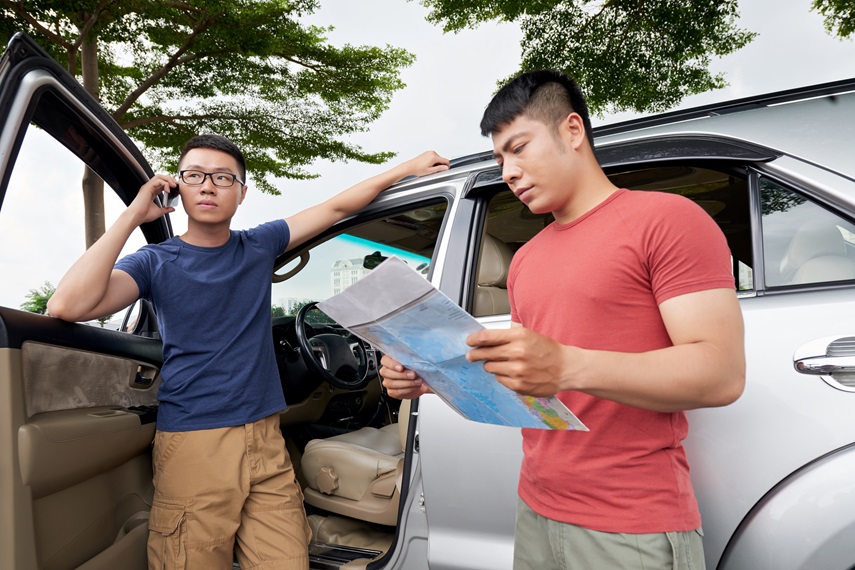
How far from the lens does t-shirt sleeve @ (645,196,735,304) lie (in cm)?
108

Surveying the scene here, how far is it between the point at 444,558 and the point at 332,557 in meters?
0.74

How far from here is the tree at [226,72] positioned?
9.72 m

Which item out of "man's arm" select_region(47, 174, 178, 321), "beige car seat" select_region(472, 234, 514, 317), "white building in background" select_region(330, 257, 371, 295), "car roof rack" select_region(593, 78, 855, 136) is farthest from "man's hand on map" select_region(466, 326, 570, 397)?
"white building in background" select_region(330, 257, 371, 295)

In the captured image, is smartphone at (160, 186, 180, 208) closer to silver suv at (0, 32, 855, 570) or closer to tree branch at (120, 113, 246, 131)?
silver suv at (0, 32, 855, 570)

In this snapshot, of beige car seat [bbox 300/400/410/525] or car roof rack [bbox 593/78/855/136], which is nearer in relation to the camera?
car roof rack [bbox 593/78/855/136]

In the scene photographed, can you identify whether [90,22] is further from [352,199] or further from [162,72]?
[352,199]

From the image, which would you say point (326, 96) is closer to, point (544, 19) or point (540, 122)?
point (544, 19)

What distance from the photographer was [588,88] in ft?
33.9

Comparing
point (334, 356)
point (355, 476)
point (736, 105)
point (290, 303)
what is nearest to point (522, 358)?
point (736, 105)

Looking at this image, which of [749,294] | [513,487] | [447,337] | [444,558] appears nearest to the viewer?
[447,337]

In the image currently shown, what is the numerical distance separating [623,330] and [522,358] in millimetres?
338

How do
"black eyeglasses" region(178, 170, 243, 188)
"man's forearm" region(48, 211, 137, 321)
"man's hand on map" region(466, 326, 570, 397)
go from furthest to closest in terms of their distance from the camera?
"black eyeglasses" region(178, 170, 243, 188), "man's forearm" region(48, 211, 137, 321), "man's hand on map" region(466, 326, 570, 397)

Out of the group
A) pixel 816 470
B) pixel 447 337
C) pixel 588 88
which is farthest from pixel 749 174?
pixel 588 88

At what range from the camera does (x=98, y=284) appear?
1828mm
